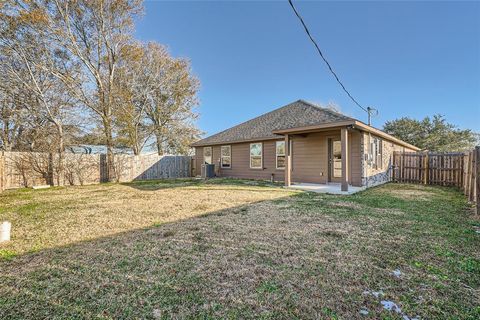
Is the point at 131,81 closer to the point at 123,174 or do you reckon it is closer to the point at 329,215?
the point at 123,174

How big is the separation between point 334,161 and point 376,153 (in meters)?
2.13

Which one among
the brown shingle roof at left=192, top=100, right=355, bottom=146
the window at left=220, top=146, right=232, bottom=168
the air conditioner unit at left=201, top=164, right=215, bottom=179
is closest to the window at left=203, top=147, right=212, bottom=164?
the brown shingle roof at left=192, top=100, right=355, bottom=146

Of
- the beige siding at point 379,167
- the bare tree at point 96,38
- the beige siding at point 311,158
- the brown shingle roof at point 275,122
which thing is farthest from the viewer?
the bare tree at point 96,38

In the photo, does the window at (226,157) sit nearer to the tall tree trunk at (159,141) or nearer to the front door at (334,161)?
the front door at (334,161)

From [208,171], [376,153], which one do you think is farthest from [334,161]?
[208,171]

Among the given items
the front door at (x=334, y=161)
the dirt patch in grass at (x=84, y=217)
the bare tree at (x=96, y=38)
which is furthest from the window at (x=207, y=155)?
the dirt patch in grass at (x=84, y=217)

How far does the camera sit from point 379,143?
1023 centimetres

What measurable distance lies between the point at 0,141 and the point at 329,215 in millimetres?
18437

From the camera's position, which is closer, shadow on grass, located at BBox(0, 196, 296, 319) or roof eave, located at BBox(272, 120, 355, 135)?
shadow on grass, located at BBox(0, 196, 296, 319)

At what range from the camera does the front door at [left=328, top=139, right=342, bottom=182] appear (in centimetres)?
936

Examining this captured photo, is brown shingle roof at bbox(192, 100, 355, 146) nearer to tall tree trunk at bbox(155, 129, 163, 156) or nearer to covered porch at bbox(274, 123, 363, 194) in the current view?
covered porch at bbox(274, 123, 363, 194)

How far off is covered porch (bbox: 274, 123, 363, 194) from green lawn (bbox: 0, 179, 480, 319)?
4.33 m

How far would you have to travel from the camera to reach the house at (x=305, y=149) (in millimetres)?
8453

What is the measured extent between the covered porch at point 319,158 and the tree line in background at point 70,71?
10124 millimetres
